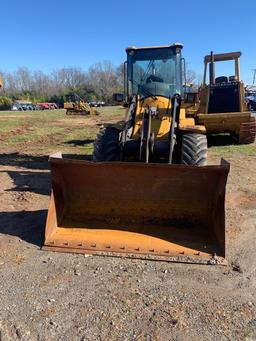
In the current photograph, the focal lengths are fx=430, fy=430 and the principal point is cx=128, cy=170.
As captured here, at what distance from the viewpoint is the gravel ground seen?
3.18m

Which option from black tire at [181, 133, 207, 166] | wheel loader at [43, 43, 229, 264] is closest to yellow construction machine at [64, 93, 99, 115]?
black tire at [181, 133, 207, 166]

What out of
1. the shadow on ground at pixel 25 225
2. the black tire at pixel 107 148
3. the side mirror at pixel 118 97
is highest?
the side mirror at pixel 118 97

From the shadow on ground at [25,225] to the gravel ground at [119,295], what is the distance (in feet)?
0.04

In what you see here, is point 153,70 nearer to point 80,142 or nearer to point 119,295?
point 119,295

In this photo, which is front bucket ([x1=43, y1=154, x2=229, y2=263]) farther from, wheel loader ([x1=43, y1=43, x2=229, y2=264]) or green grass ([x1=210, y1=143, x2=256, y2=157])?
green grass ([x1=210, y1=143, x2=256, y2=157])

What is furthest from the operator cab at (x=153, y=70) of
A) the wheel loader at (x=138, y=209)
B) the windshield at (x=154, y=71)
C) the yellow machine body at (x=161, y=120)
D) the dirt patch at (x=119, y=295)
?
the dirt patch at (x=119, y=295)

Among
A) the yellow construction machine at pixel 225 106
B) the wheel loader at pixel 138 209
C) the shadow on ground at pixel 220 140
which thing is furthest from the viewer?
the shadow on ground at pixel 220 140

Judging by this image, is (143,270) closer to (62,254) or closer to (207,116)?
(62,254)

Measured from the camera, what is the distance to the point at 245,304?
11.8ft

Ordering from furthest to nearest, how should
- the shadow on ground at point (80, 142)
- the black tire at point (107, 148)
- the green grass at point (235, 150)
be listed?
the shadow on ground at point (80, 142), the green grass at point (235, 150), the black tire at point (107, 148)

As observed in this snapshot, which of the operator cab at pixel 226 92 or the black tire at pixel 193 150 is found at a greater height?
the operator cab at pixel 226 92

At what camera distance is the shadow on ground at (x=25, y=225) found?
504cm

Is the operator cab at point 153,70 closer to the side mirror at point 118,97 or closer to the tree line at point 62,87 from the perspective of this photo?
the side mirror at point 118,97

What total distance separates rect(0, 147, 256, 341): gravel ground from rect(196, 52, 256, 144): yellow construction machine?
7373 mm
